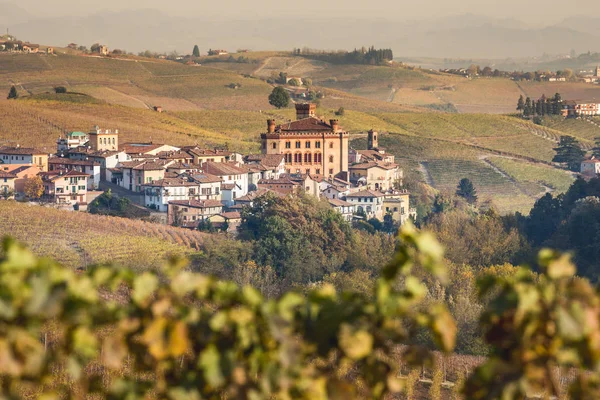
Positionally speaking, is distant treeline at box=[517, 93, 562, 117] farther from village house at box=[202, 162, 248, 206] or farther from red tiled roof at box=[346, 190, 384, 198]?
village house at box=[202, 162, 248, 206]

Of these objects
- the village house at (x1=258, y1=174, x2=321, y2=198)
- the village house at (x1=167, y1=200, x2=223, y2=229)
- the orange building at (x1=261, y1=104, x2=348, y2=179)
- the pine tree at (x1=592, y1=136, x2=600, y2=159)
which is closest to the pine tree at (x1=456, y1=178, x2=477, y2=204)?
the orange building at (x1=261, y1=104, x2=348, y2=179)

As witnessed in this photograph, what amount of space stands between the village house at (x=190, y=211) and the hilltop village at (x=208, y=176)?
0.15 ft

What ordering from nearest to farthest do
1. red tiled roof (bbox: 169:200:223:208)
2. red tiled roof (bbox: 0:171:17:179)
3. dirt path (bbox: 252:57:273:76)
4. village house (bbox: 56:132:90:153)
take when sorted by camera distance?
red tiled roof (bbox: 169:200:223:208) < red tiled roof (bbox: 0:171:17:179) < village house (bbox: 56:132:90:153) < dirt path (bbox: 252:57:273:76)

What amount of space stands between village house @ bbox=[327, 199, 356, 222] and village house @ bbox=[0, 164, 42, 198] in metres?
14.6

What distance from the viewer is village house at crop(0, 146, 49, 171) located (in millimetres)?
63312

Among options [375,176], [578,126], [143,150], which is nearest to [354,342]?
[143,150]

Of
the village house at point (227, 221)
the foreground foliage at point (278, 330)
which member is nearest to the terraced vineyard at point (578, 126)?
the village house at point (227, 221)

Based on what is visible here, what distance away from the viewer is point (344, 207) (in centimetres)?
6128

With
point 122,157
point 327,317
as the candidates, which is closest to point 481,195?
point 122,157

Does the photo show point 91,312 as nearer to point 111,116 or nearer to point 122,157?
point 122,157

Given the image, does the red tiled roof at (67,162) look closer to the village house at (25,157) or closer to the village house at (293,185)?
the village house at (25,157)

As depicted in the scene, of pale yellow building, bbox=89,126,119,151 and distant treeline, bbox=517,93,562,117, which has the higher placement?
pale yellow building, bbox=89,126,119,151

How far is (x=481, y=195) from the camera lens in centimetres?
7431

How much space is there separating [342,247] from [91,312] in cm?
4675
